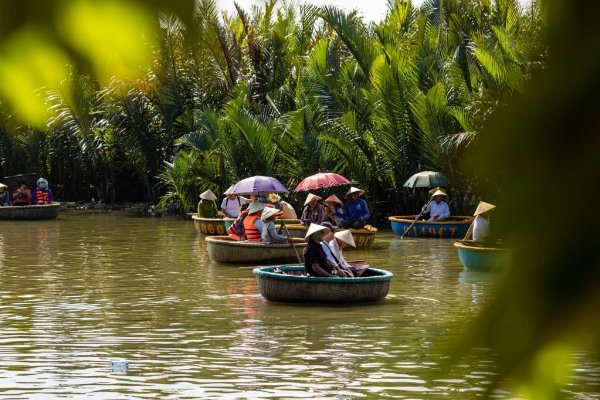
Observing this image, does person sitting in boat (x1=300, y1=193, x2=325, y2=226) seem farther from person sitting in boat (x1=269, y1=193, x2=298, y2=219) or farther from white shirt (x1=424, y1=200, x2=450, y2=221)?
white shirt (x1=424, y1=200, x2=450, y2=221)

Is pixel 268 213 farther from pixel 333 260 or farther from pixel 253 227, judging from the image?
pixel 333 260

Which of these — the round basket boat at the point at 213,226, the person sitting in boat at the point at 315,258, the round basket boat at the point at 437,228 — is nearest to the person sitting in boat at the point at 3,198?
the round basket boat at the point at 213,226

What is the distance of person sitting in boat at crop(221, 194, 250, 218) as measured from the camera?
25.4 metres

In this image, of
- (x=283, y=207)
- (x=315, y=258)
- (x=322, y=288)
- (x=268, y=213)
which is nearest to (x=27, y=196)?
(x=283, y=207)

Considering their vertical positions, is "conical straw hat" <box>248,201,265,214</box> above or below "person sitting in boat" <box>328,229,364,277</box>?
above

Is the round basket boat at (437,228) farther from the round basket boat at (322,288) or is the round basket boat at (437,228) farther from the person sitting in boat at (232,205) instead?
the round basket boat at (322,288)

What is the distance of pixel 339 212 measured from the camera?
2219 centimetres

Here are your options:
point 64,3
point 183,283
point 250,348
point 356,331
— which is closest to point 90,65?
point 64,3

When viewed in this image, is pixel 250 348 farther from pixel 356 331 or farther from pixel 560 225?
pixel 560 225

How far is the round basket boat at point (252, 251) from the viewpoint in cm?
1803

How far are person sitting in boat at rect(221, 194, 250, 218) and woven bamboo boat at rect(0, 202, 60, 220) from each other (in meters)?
8.71

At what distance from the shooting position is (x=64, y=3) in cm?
76

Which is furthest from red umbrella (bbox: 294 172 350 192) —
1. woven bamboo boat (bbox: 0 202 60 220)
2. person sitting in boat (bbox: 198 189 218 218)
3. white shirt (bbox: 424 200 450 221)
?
woven bamboo boat (bbox: 0 202 60 220)

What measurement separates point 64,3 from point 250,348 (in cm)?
1041
